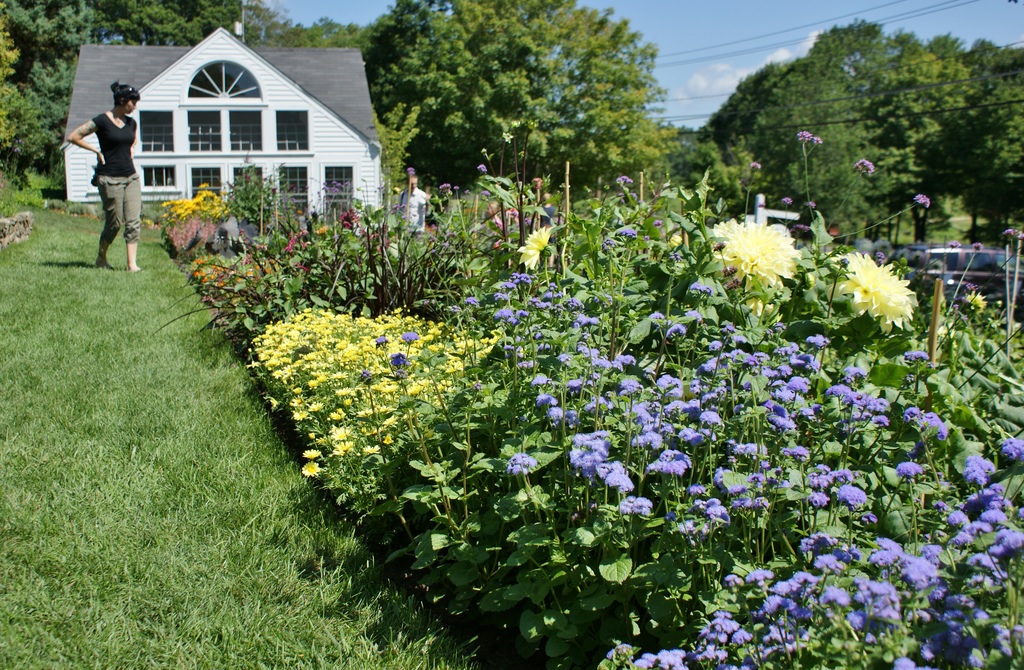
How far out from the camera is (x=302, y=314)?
4.70 m

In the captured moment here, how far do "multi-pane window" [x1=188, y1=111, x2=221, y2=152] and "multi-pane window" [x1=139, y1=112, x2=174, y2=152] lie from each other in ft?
2.23

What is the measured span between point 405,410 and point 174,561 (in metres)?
0.85

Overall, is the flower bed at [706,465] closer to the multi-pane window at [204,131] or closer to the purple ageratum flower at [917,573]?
the purple ageratum flower at [917,573]

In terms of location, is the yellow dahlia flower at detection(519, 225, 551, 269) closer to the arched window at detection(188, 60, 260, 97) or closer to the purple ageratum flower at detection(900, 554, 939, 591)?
the purple ageratum flower at detection(900, 554, 939, 591)

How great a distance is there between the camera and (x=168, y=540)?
2.55 meters

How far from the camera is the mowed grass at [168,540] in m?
2.07

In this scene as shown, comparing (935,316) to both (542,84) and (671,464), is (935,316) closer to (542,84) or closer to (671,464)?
(671,464)

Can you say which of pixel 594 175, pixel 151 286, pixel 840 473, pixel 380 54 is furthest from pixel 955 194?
pixel 840 473

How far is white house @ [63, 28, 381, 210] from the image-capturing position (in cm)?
2731

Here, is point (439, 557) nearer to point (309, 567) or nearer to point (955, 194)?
point (309, 567)

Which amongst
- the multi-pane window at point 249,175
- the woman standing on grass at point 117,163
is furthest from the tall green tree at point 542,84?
the woman standing on grass at point 117,163

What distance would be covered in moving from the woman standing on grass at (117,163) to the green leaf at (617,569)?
6962mm

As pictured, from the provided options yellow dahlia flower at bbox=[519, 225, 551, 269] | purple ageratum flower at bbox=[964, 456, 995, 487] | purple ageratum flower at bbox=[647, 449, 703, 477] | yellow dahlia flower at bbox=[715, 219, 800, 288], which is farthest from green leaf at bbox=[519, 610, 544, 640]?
yellow dahlia flower at bbox=[519, 225, 551, 269]

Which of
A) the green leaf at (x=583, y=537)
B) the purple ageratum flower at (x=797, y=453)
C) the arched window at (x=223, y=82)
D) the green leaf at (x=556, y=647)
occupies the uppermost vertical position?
the arched window at (x=223, y=82)
